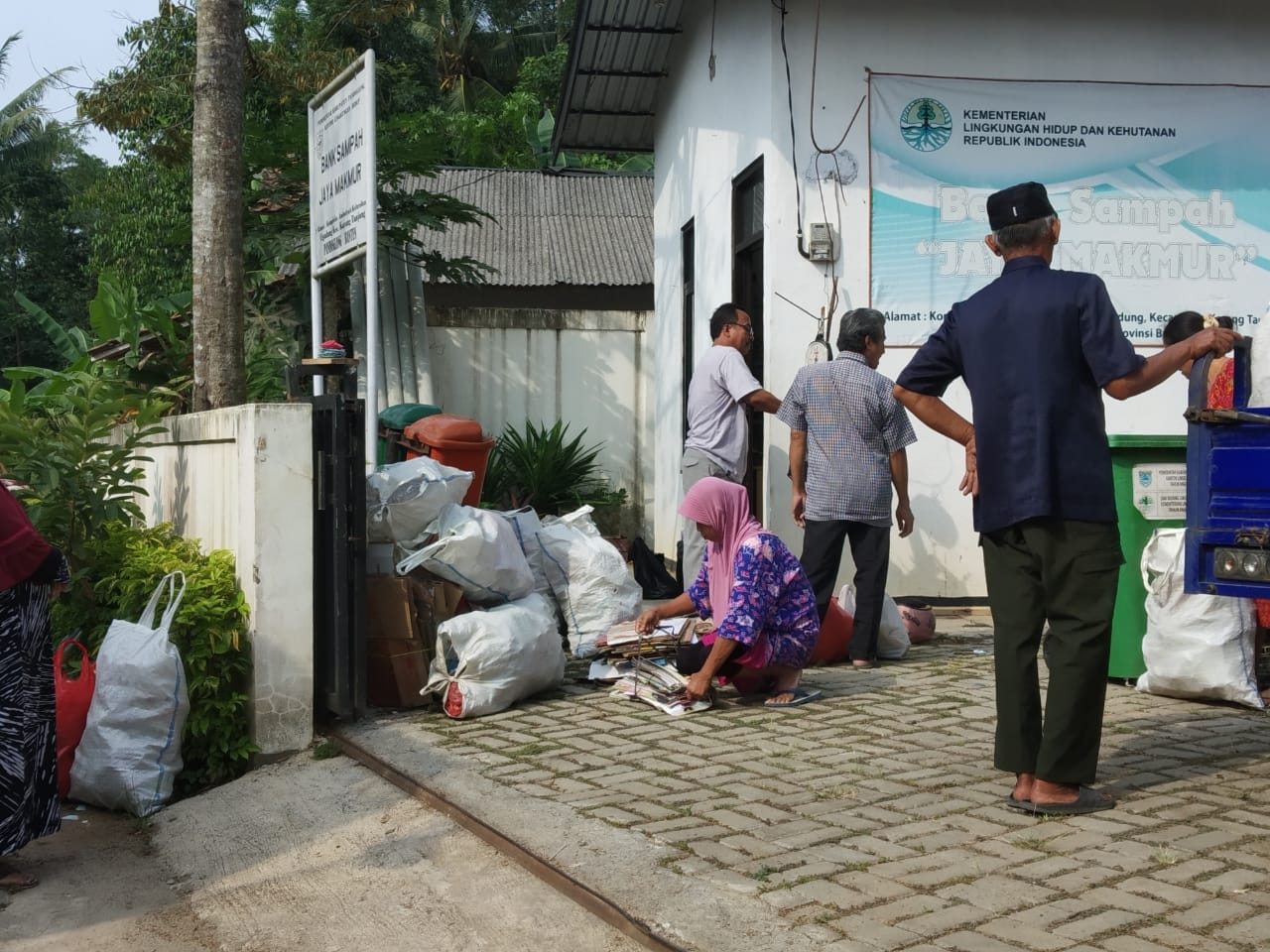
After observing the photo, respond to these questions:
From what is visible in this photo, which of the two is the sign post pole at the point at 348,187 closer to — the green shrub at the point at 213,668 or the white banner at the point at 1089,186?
the green shrub at the point at 213,668

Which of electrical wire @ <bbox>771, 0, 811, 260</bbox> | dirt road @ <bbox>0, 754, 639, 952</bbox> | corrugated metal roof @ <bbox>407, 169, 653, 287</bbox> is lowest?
dirt road @ <bbox>0, 754, 639, 952</bbox>

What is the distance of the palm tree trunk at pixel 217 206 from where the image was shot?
24.9 ft

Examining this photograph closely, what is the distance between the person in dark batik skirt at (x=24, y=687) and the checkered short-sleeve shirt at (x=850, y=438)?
3.84 meters

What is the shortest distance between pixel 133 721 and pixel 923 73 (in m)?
6.20

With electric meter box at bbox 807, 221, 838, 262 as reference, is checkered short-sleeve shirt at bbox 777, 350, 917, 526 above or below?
below

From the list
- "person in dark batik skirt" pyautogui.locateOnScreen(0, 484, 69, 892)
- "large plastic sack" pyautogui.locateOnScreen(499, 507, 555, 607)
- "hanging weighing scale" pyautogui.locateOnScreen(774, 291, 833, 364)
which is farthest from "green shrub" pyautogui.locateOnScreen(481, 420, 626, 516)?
"person in dark batik skirt" pyautogui.locateOnScreen(0, 484, 69, 892)

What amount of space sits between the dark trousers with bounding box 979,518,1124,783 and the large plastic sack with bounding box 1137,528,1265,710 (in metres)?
1.77

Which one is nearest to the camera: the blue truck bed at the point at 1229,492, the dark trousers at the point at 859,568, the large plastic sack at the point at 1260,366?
the blue truck bed at the point at 1229,492

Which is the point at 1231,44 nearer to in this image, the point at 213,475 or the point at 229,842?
the point at 213,475

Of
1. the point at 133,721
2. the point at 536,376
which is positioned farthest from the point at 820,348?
the point at 536,376

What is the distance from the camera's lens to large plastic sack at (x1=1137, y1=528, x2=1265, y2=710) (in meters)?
6.00

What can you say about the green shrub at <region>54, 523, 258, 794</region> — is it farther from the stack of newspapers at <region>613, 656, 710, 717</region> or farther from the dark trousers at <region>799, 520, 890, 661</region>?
the dark trousers at <region>799, 520, 890, 661</region>

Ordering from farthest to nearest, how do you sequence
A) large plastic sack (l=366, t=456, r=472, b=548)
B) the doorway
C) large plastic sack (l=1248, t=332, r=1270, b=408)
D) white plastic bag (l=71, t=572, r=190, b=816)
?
the doorway → large plastic sack (l=366, t=456, r=472, b=548) → white plastic bag (l=71, t=572, r=190, b=816) → large plastic sack (l=1248, t=332, r=1270, b=408)

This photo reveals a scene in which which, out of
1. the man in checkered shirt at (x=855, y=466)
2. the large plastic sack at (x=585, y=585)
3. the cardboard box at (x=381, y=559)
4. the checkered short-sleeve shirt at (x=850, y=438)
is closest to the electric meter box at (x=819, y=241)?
the man in checkered shirt at (x=855, y=466)
